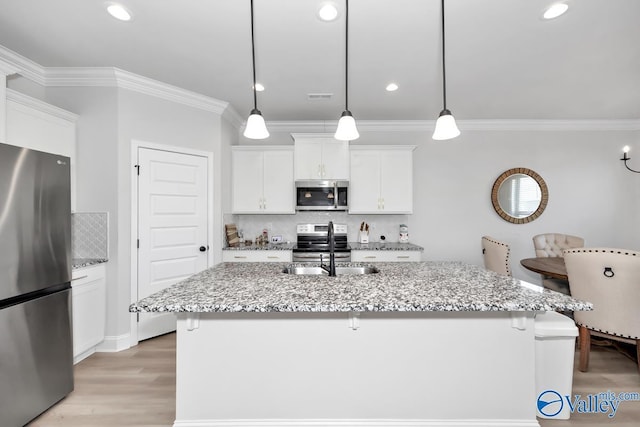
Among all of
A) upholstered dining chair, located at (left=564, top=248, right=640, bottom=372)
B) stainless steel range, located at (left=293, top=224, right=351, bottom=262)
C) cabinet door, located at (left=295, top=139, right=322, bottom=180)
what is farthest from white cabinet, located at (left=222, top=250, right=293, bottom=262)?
upholstered dining chair, located at (left=564, top=248, right=640, bottom=372)

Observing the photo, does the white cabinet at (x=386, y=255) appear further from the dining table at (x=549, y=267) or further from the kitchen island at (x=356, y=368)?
the kitchen island at (x=356, y=368)

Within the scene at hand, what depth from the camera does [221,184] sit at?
145 inches

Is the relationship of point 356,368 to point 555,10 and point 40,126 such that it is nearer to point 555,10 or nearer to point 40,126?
point 555,10

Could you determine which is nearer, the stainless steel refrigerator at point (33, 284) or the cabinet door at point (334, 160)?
the stainless steel refrigerator at point (33, 284)

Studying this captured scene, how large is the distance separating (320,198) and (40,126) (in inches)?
112

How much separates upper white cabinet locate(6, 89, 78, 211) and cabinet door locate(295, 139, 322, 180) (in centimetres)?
231

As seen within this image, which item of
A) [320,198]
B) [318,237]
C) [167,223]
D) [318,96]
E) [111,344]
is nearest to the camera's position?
[111,344]

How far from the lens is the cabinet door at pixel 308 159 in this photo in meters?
3.93

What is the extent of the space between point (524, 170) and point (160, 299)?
473 centimetres

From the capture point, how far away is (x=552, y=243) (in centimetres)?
388

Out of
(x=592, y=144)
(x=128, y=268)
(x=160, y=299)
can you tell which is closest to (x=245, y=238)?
(x=128, y=268)

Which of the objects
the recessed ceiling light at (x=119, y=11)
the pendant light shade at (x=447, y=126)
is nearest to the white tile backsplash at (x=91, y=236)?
the recessed ceiling light at (x=119, y=11)

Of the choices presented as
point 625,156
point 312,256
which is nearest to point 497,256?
point 312,256

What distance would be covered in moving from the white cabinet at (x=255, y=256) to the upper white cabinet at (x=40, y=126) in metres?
1.59
